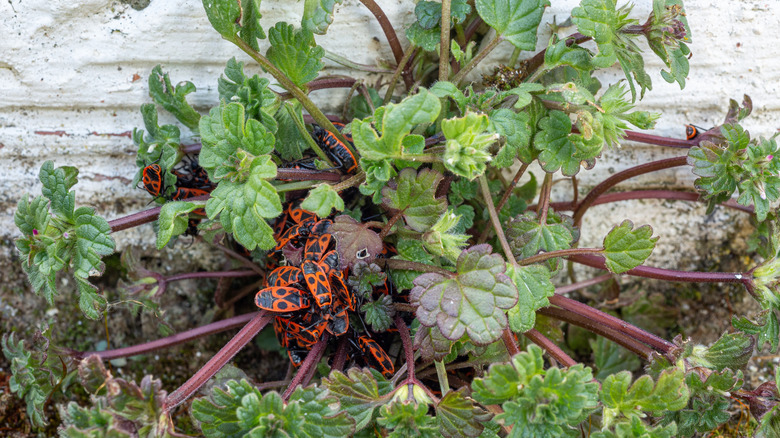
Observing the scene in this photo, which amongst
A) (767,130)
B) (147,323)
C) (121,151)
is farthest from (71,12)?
(767,130)

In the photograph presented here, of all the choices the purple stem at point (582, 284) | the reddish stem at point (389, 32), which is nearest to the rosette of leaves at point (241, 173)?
the reddish stem at point (389, 32)

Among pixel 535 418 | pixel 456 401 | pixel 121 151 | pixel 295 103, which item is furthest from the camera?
pixel 121 151

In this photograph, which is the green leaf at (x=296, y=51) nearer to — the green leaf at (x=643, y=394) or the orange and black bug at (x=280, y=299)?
the orange and black bug at (x=280, y=299)

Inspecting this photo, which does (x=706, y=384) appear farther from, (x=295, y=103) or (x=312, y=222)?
(x=295, y=103)

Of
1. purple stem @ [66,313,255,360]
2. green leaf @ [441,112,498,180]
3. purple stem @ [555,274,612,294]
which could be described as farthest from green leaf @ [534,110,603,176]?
purple stem @ [66,313,255,360]

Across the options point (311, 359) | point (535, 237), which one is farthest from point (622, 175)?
point (311, 359)

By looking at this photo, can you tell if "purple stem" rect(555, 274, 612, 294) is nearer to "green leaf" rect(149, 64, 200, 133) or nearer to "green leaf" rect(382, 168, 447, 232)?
"green leaf" rect(382, 168, 447, 232)

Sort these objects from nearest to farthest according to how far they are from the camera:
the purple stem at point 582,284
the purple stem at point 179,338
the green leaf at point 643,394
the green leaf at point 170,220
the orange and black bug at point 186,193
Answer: the green leaf at point 643,394 → the green leaf at point 170,220 → the orange and black bug at point 186,193 → the purple stem at point 179,338 → the purple stem at point 582,284

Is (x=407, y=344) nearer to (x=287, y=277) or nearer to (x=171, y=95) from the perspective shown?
(x=287, y=277)
